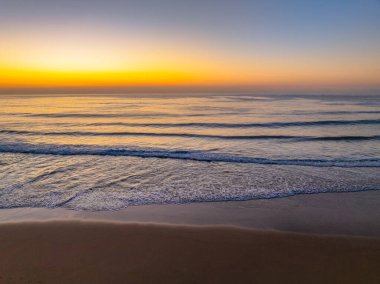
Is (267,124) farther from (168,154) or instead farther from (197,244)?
(197,244)

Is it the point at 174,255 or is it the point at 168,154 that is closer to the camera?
the point at 174,255

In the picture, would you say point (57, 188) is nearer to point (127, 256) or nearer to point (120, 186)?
point (120, 186)

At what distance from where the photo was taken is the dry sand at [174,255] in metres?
3.56

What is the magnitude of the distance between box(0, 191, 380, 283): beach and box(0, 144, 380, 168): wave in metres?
4.19

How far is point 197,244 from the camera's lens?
173 inches

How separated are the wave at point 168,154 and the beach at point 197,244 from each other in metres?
4.19

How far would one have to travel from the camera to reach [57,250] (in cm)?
419

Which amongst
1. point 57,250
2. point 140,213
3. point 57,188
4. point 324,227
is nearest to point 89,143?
point 57,188

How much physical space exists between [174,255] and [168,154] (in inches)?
306

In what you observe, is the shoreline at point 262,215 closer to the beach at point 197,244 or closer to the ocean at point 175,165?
the beach at point 197,244

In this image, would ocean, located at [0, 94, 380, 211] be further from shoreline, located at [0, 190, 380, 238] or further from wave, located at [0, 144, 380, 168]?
shoreline, located at [0, 190, 380, 238]

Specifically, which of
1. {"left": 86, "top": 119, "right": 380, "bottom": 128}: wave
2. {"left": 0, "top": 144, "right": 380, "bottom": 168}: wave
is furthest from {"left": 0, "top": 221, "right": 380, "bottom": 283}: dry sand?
{"left": 86, "top": 119, "right": 380, "bottom": 128}: wave

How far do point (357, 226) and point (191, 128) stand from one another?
15023 millimetres

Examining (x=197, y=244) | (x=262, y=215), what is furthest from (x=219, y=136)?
(x=197, y=244)
